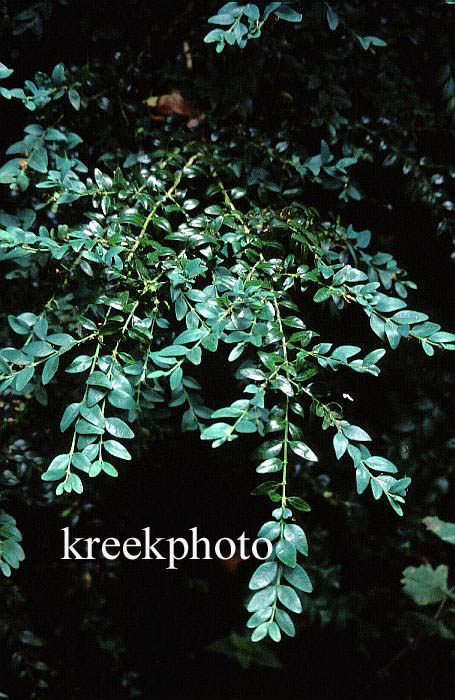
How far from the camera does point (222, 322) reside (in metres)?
1.02

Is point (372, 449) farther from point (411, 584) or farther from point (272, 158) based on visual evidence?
point (272, 158)

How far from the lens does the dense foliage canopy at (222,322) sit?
3.62 ft

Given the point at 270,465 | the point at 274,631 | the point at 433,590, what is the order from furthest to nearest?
the point at 433,590 < the point at 270,465 < the point at 274,631

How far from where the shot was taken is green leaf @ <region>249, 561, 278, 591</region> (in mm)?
917

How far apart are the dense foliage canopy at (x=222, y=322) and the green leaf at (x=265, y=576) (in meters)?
0.02

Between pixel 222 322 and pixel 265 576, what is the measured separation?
37 cm

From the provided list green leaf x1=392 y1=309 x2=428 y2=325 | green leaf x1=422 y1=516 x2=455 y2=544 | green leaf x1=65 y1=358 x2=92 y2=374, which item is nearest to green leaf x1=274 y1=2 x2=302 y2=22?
green leaf x1=392 y1=309 x2=428 y2=325

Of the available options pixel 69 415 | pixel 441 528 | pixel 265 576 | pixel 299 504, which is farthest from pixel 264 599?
pixel 441 528

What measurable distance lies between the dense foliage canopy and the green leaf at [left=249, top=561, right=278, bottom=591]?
0.06ft

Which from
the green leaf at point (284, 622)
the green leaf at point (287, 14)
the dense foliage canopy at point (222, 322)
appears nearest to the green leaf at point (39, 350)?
the dense foliage canopy at point (222, 322)

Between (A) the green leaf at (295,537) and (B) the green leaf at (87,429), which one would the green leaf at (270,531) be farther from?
(B) the green leaf at (87,429)

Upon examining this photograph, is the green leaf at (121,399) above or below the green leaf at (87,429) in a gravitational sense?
above

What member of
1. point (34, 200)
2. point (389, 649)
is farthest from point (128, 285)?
point (389, 649)

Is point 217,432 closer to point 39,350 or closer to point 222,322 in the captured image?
point 222,322
